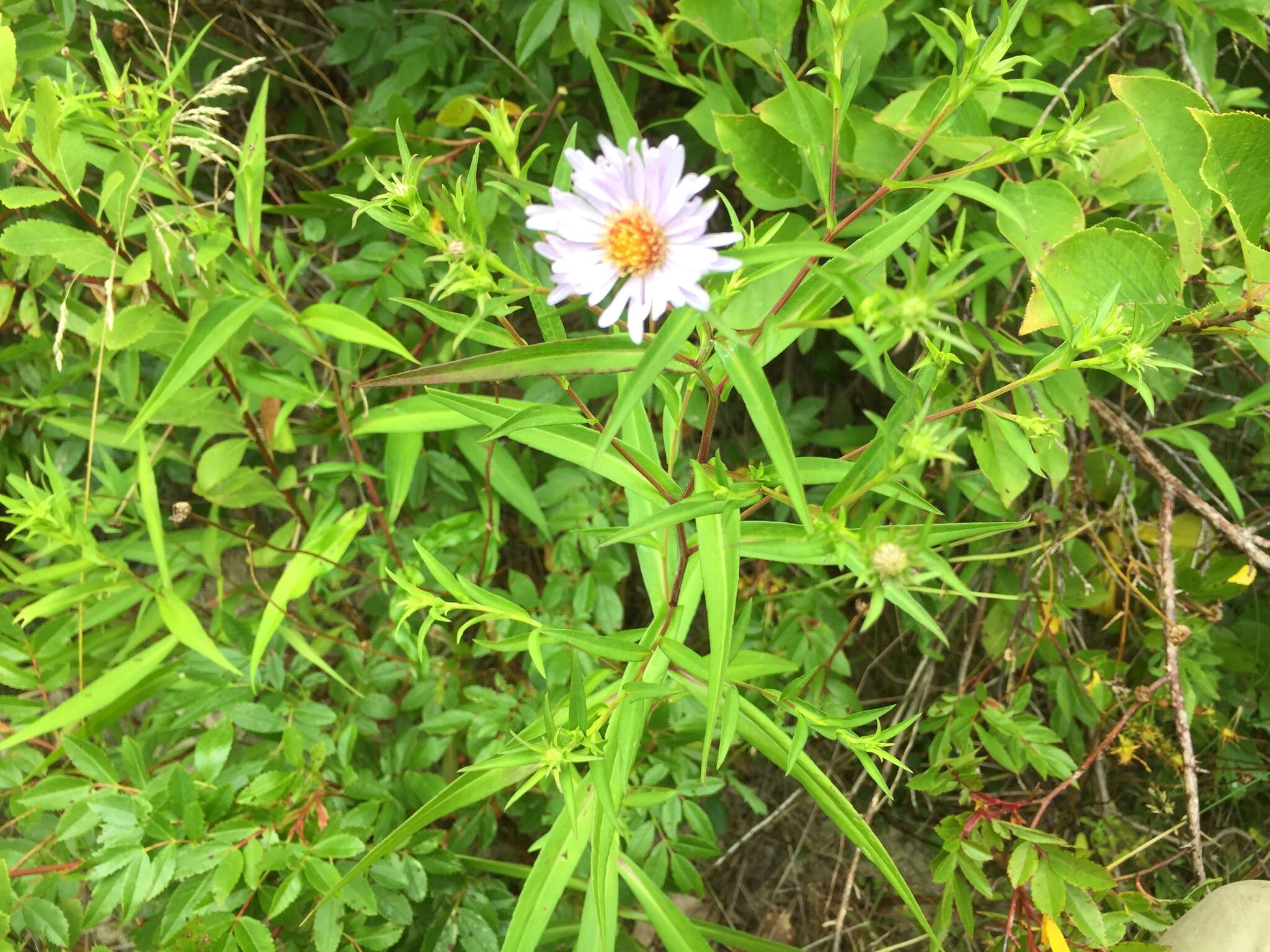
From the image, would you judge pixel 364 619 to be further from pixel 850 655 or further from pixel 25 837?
pixel 850 655

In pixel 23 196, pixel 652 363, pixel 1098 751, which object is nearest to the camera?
pixel 652 363

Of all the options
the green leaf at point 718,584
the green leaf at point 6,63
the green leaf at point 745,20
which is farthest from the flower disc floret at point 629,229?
the green leaf at point 6,63

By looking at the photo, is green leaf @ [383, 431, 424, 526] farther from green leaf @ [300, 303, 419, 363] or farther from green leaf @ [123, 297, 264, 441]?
green leaf @ [123, 297, 264, 441]

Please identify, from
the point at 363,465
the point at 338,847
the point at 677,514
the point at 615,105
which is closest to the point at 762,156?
the point at 615,105

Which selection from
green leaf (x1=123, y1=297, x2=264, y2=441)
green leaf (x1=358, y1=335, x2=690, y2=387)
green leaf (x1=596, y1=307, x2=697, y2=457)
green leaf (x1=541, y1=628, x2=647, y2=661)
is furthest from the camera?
green leaf (x1=123, y1=297, x2=264, y2=441)

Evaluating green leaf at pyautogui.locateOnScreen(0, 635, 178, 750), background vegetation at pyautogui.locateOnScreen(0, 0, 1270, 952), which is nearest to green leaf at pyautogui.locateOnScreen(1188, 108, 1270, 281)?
background vegetation at pyautogui.locateOnScreen(0, 0, 1270, 952)

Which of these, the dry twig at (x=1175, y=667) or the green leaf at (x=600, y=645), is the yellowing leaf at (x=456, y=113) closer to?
the green leaf at (x=600, y=645)

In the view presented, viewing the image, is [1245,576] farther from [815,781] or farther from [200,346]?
[200,346]
